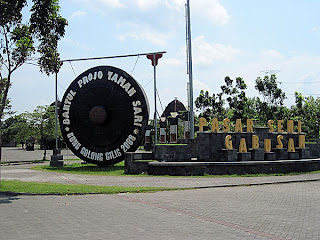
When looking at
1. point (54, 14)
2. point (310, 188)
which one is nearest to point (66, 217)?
point (54, 14)

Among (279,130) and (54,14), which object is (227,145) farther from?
(54,14)

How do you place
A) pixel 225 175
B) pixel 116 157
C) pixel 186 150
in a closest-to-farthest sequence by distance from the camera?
pixel 225 175, pixel 186 150, pixel 116 157

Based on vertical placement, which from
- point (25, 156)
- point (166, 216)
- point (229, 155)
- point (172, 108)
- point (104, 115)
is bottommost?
point (166, 216)

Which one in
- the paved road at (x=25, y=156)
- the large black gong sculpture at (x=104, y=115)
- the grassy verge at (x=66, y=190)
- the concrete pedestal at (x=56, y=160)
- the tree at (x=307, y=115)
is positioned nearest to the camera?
the grassy verge at (x=66, y=190)

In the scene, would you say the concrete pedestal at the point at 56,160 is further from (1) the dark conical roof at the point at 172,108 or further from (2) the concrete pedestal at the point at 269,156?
(1) the dark conical roof at the point at 172,108

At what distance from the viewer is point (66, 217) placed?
31.0 ft

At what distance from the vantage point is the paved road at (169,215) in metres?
7.82

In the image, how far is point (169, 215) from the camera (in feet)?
32.3

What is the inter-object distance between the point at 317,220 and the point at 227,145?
1390cm

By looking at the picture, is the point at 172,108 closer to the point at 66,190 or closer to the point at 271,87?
the point at 271,87

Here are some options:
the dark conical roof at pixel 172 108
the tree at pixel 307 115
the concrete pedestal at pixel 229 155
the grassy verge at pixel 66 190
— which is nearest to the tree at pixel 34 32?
the grassy verge at pixel 66 190

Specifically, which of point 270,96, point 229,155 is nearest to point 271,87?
point 270,96

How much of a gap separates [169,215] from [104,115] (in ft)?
50.3

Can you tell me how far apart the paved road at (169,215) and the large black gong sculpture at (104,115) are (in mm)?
10020
